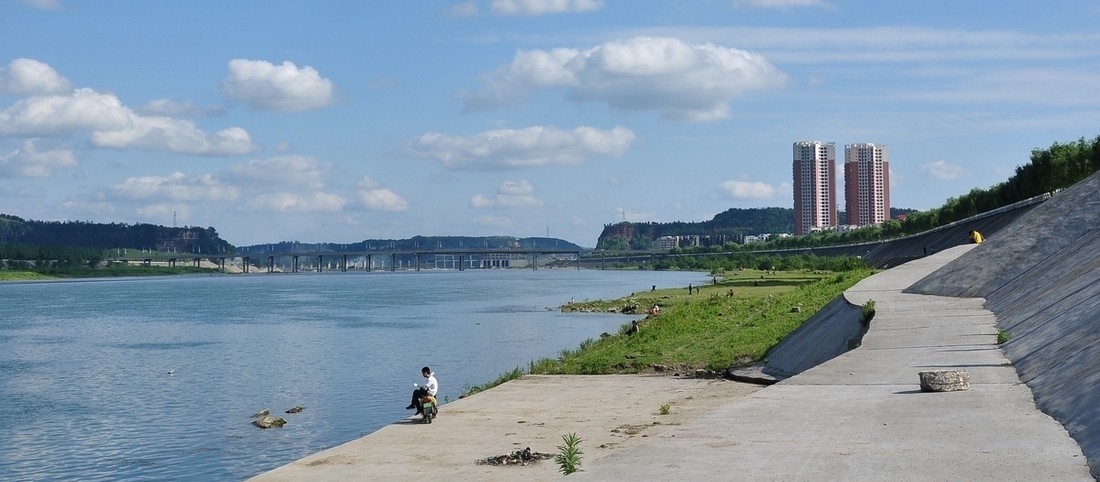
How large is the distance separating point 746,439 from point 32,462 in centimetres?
2168

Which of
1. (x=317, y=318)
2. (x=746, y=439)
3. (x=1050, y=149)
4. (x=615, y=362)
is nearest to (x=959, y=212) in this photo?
(x=1050, y=149)

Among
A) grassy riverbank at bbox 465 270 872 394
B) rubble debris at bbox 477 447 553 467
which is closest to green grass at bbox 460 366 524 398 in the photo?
grassy riverbank at bbox 465 270 872 394

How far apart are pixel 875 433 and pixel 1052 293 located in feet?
57.8

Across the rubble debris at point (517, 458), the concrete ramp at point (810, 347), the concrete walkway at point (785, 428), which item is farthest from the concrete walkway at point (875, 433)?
the concrete ramp at point (810, 347)

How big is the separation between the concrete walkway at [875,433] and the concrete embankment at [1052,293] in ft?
1.49

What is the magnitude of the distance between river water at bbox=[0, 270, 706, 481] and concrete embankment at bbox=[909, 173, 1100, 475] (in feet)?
60.1

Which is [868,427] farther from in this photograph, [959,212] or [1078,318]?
[959,212]

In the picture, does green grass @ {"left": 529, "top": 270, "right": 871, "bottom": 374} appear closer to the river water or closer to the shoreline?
the shoreline

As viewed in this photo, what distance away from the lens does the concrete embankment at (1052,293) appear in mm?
20203

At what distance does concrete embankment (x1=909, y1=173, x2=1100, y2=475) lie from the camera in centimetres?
2020

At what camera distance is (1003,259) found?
156 ft

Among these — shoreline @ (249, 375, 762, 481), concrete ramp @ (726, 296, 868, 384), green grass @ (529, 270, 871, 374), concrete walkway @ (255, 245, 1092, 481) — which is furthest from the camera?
green grass @ (529, 270, 871, 374)

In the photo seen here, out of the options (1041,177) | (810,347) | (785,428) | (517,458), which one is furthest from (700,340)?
(1041,177)

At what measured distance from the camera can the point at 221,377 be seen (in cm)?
5338
